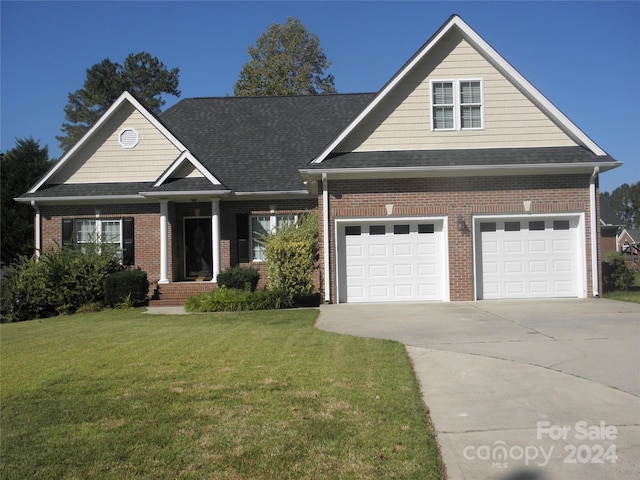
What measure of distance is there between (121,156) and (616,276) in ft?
Answer: 54.4

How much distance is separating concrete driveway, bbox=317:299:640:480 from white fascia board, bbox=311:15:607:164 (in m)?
5.27

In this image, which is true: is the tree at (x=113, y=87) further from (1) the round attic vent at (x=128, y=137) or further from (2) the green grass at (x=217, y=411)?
(2) the green grass at (x=217, y=411)

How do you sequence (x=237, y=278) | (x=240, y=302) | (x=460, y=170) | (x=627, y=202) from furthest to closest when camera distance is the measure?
(x=627, y=202) < (x=237, y=278) < (x=240, y=302) < (x=460, y=170)

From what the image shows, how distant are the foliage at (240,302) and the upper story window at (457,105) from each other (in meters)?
6.39

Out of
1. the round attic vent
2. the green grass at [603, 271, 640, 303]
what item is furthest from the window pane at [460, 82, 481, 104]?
the round attic vent

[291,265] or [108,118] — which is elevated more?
[108,118]

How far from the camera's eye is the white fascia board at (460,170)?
14281 mm

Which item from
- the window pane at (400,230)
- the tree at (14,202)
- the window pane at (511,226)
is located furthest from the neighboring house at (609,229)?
the tree at (14,202)

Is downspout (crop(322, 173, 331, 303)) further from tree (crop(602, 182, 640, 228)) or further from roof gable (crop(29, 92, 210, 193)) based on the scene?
tree (crop(602, 182, 640, 228))

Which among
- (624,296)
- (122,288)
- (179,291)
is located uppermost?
(122,288)

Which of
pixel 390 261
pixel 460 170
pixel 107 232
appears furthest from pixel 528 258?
pixel 107 232

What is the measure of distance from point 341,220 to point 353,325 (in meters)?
4.48

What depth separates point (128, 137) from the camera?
63.2ft

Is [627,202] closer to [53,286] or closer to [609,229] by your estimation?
[609,229]
